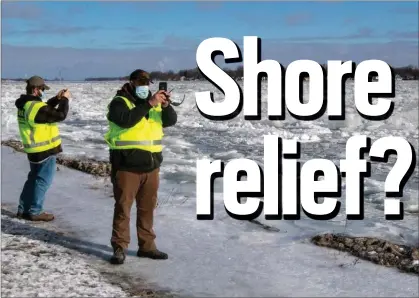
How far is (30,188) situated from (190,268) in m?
2.69

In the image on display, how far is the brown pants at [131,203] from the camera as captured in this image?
5488 millimetres

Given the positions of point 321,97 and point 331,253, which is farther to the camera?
point 321,97

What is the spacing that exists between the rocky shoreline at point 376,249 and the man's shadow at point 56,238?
214 centimetres

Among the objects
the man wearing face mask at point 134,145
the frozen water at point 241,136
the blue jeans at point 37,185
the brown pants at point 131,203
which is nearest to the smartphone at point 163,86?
the man wearing face mask at point 134,145

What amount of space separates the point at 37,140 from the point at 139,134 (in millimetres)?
2194

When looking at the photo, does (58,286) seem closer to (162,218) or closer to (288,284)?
(288,284)

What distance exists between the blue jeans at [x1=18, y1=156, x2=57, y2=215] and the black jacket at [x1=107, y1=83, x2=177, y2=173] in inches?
76.4

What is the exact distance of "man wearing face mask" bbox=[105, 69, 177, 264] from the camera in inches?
207

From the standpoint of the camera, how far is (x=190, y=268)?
5531 mm

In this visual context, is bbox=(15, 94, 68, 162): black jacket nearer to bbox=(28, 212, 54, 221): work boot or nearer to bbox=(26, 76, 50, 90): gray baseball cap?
bbox=(26, 76, 50, 90): gray baseball cap

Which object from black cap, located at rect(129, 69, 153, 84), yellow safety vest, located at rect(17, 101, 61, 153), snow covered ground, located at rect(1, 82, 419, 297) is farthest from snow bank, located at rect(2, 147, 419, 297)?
black cap, located at rect(129, 69, 153, 84)

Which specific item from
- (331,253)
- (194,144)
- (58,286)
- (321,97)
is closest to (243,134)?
(194,144)

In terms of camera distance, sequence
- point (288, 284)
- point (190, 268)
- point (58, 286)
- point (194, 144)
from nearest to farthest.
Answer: point (58, 286)
point (288, 284)
point (190, 268)
point (194, 144)

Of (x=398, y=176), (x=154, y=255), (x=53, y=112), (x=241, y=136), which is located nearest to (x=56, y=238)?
(x=154, y=255)
